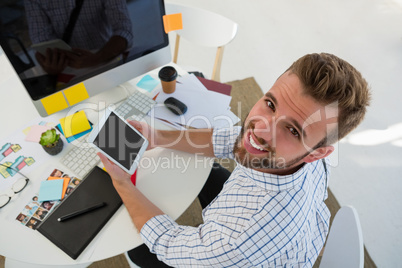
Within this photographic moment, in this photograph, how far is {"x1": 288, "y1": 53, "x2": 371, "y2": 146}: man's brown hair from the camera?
821 millimetres

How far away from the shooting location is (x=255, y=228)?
0.79 m

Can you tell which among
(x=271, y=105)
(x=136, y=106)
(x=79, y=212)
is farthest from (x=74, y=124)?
(x=271, y=105)

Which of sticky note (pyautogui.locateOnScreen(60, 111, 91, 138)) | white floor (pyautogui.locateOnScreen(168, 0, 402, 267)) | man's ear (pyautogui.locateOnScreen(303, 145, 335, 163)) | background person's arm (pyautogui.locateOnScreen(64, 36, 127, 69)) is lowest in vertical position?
white floor (pyautogui.locateOnScreen(168, 0, 402, 267))

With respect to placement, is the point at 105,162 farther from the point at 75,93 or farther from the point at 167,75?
the point at 167,75

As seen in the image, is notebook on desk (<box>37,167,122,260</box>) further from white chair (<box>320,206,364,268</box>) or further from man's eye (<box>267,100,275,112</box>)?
white chair (<box>320,206,364,268</box>)

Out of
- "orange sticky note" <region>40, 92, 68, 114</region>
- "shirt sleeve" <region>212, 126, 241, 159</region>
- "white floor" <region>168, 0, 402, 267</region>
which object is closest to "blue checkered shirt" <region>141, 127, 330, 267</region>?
"shirt sleeve" <region>212, 126, 241, 159</region>

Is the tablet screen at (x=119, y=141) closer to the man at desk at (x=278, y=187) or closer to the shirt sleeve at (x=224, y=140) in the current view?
the man at desk at (x=278, y=187)

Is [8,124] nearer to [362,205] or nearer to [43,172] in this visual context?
[43,172]

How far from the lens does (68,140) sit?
115 cm

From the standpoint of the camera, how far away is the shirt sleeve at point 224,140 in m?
1.19

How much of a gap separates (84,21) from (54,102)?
0.34m

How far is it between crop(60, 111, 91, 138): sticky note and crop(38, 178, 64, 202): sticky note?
22 cm

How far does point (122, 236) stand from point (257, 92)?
180cm

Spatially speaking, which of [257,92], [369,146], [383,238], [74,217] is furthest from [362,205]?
[74,217]
